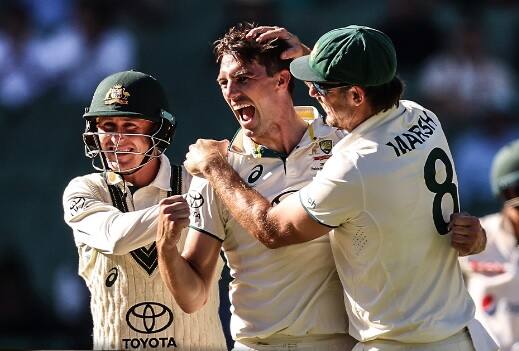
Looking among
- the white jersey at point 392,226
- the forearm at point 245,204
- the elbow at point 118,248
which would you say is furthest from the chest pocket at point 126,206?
the white jersey at point 392,226

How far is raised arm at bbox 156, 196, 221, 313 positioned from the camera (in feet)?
13.0

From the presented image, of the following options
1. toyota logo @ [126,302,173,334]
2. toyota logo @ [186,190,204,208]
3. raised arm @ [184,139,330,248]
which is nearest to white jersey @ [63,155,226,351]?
toyota logo @ [126,302,173,334]

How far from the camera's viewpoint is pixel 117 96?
4496 millimetres

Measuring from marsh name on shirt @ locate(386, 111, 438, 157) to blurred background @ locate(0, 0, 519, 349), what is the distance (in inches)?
201

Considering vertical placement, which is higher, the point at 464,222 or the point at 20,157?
the point at 464,222

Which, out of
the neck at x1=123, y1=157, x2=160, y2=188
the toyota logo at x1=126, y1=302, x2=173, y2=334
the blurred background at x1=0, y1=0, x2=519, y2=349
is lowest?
the blurred background at x1=0, y1=0, x2=519, y2=349

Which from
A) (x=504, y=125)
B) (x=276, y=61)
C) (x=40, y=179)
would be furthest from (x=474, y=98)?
(x=276, y=61)

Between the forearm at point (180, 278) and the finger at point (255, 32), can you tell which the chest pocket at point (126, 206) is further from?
the finger at point (255, 32)

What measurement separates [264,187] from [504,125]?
5.53 meters

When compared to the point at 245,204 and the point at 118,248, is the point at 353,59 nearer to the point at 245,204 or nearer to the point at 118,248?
the point at 245,204

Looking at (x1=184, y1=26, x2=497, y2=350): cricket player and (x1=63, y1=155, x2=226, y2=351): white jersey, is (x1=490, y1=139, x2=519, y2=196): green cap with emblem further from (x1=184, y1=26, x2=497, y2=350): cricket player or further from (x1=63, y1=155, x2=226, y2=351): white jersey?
(x1=63, y1=155, x2=226, y2=351): white jersey

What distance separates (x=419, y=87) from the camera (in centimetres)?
951

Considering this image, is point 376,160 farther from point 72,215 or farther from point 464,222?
point 72,215

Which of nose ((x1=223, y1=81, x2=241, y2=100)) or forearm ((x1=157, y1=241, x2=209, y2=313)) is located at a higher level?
nose ((x1=223, y1=81, x2=241, y2=100))
